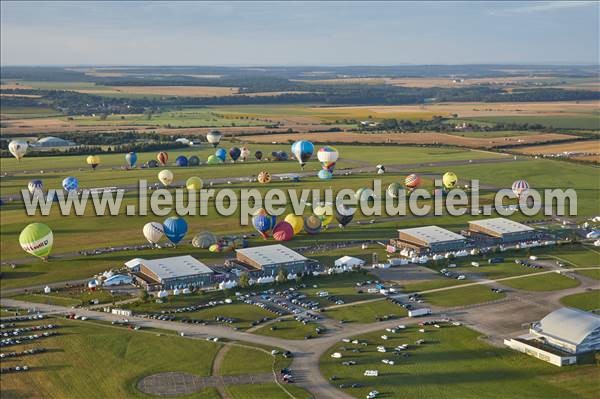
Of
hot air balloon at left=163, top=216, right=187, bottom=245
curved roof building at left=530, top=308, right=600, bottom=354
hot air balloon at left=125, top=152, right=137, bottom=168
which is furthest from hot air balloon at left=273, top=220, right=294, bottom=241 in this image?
hot air balloon at left=125, top=152, right=137, bottom=168

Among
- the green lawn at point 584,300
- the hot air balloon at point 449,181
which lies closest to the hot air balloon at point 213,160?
the hot air balloon at point 449,181

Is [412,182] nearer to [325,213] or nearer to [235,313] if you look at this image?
[325,213]

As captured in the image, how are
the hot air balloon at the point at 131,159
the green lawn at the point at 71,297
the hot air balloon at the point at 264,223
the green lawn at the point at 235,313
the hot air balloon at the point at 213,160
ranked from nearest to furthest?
the green lawn at the point at 235,313, the green lawn at the point at 71,297, the hot air balloon at the point at 264,223, the hot air balloon at the point at 131,159, the hot air balloon at the point at 213,160

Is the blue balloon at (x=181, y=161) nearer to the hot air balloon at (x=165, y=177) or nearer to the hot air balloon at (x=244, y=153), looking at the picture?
the hot air balloon at (x=244, y=153)

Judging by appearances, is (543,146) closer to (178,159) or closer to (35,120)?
(178,159)

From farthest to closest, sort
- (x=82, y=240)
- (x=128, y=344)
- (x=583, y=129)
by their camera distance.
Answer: (x=583, y=129), (x=82, y=240), (x=128, y=344)

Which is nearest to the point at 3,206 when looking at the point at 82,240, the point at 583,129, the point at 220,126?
the point at 82,240
